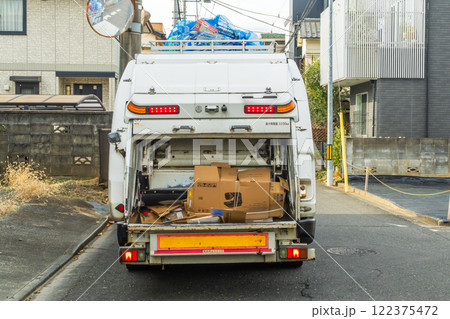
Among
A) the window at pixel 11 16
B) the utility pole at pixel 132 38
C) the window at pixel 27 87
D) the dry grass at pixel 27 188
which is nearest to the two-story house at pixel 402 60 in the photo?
the utility pole at pixel 132 38

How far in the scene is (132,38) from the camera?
11195 millimetres

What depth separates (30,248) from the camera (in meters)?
7.88

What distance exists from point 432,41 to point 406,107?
2.81 metres

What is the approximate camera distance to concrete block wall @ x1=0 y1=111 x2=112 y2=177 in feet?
47.4

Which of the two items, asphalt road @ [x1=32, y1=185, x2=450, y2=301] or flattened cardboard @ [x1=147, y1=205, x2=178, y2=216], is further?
flattened cardboard @ [x1=147, y1=205, x2=178, y2=216]

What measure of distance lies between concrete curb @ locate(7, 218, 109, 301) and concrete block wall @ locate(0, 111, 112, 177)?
17.1 feet

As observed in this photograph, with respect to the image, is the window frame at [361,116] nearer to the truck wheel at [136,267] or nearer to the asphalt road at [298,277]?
the asphalt road at [298,277]

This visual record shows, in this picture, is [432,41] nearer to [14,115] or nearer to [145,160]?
[14,115]

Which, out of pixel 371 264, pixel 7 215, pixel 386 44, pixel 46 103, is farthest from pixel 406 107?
pixel 7 215

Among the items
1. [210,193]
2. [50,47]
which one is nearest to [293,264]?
[210,193]

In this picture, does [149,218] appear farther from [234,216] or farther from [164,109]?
[164,109]

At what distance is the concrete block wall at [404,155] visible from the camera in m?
19.6

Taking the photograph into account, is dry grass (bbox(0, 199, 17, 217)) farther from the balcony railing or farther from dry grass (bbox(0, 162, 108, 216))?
the balcony railing

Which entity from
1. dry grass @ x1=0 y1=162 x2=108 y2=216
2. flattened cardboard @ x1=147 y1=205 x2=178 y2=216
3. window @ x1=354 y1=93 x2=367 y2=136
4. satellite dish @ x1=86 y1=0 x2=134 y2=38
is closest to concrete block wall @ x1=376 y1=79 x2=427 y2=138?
window @ x1=354 y1=93 x2=367 y2=136
